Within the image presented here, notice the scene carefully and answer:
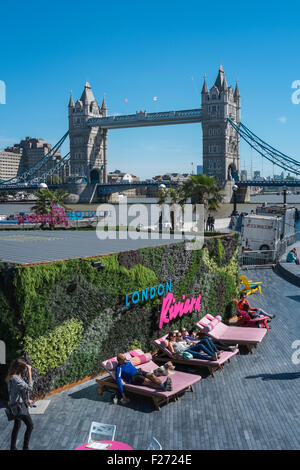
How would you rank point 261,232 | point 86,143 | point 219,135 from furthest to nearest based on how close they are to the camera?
point 86,143 < point 219,135 < point 261,232

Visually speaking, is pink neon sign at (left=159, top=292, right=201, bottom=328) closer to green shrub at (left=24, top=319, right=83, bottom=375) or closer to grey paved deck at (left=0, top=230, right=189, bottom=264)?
grey paved deck at (left=0, top=230, right=189, bottom=264)

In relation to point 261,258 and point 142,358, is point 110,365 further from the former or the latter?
point 261,258

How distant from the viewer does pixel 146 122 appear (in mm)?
113000

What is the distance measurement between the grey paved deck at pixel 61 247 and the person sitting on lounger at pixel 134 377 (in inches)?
93.9

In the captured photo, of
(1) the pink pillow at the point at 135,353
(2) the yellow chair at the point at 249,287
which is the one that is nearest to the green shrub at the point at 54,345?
(1) the pink pillow at the point at 135,353

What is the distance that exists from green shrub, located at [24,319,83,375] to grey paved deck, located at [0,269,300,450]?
2.14 feet

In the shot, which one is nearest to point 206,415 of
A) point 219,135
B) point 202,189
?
point 202,189

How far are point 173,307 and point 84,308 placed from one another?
2703mm

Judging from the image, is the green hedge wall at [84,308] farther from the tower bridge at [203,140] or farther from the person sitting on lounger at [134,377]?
the tower bridge at [203,140]

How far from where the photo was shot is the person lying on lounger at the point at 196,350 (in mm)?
9523

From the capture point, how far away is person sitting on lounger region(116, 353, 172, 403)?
26.3 ft

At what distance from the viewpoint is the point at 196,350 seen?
9812 mm

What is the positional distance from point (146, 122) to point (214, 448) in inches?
4350
